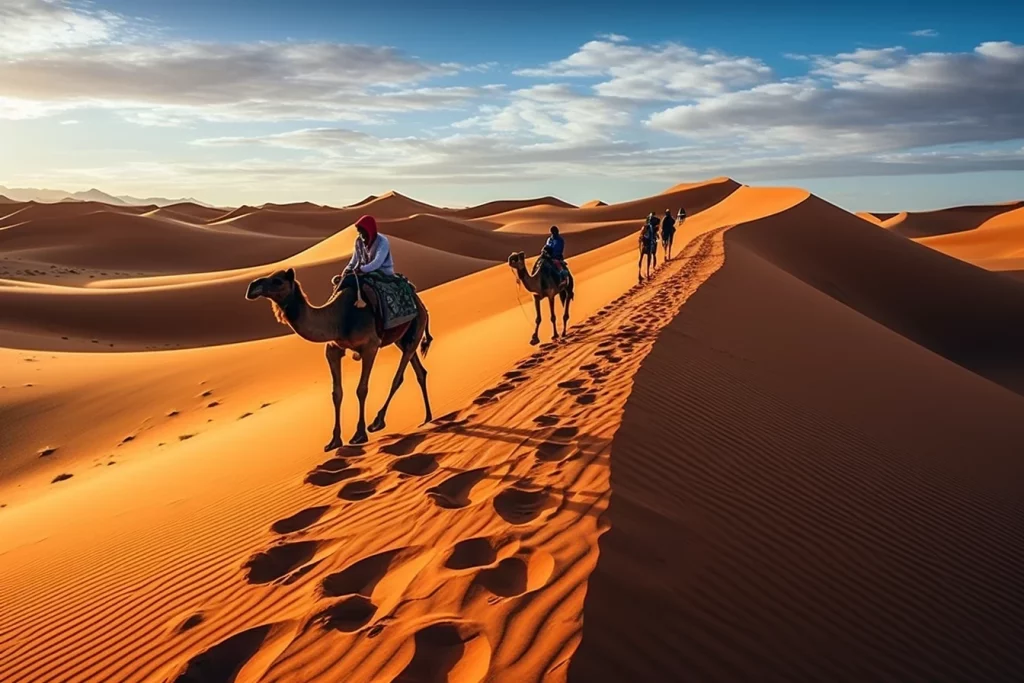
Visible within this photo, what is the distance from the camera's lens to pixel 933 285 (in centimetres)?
3011

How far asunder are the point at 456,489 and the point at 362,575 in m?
1.36

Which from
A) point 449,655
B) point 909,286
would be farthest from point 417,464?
point 909,286

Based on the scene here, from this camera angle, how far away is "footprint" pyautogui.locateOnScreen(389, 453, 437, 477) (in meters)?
6.43

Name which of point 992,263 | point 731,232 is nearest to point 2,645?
point 731,232

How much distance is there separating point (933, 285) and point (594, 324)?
22979 mm

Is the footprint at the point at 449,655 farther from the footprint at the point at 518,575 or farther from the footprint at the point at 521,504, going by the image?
the footprint at the point at 521,504

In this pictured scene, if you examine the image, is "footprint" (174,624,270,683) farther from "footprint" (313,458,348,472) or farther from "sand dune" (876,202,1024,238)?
"sand dune" (876,202,1024,238)

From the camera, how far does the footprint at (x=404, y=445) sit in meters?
7.23

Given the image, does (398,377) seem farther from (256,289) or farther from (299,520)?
(299,520)

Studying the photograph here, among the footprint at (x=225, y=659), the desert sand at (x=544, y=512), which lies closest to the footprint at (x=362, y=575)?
the desert sand at (x=544, y=512)

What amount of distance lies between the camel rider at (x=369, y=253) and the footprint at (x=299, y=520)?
2947 mm

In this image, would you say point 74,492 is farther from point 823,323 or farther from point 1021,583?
point 823,323

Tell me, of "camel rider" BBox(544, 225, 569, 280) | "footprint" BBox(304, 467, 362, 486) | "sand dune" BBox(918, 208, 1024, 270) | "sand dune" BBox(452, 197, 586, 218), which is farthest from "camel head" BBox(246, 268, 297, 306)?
"sand dune" BBox(452, 197, 586, 218)

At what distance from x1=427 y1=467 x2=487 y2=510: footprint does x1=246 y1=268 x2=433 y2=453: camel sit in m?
2.14
